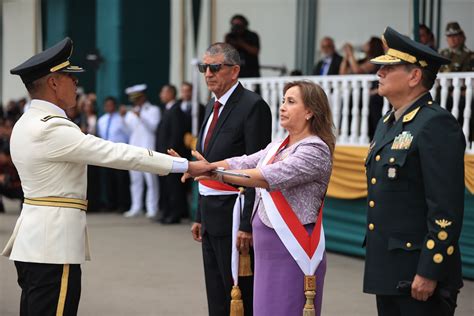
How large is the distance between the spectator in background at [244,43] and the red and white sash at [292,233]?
7113mm

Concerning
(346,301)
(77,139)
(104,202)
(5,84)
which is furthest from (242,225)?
(5,84)

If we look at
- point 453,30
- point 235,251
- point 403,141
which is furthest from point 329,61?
point 403,141

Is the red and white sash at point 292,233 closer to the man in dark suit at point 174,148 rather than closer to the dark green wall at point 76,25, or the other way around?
the man in dark suit at point 174,148

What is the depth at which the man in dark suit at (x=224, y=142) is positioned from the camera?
16.2 feet

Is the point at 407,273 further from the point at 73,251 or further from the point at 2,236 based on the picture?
the point at 2,236

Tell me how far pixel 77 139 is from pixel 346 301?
3.57 metres

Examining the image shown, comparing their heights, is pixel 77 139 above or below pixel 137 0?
below

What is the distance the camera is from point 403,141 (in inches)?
143

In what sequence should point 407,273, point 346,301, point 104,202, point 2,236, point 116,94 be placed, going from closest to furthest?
1. point 407,273
2. point 346,301
3. point 2,236
4. point 104,202
5. point 116,94

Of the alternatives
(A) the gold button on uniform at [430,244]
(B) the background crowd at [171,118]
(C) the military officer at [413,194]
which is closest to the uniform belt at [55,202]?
(C) the military officer at [413,194]

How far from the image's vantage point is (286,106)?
4258 mm

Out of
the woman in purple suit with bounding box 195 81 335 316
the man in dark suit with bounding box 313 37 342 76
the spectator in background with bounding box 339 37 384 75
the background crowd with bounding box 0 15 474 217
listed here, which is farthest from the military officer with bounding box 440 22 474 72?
the woman in purple suit with bounding box 195 81 335 316

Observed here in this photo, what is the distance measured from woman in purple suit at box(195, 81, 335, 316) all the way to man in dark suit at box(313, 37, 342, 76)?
20.8 ft

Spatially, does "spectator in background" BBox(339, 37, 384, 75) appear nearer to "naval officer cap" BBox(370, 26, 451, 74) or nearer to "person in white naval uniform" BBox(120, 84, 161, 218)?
"person in white naval uniform" BBox(120, 84, 161, 218)
